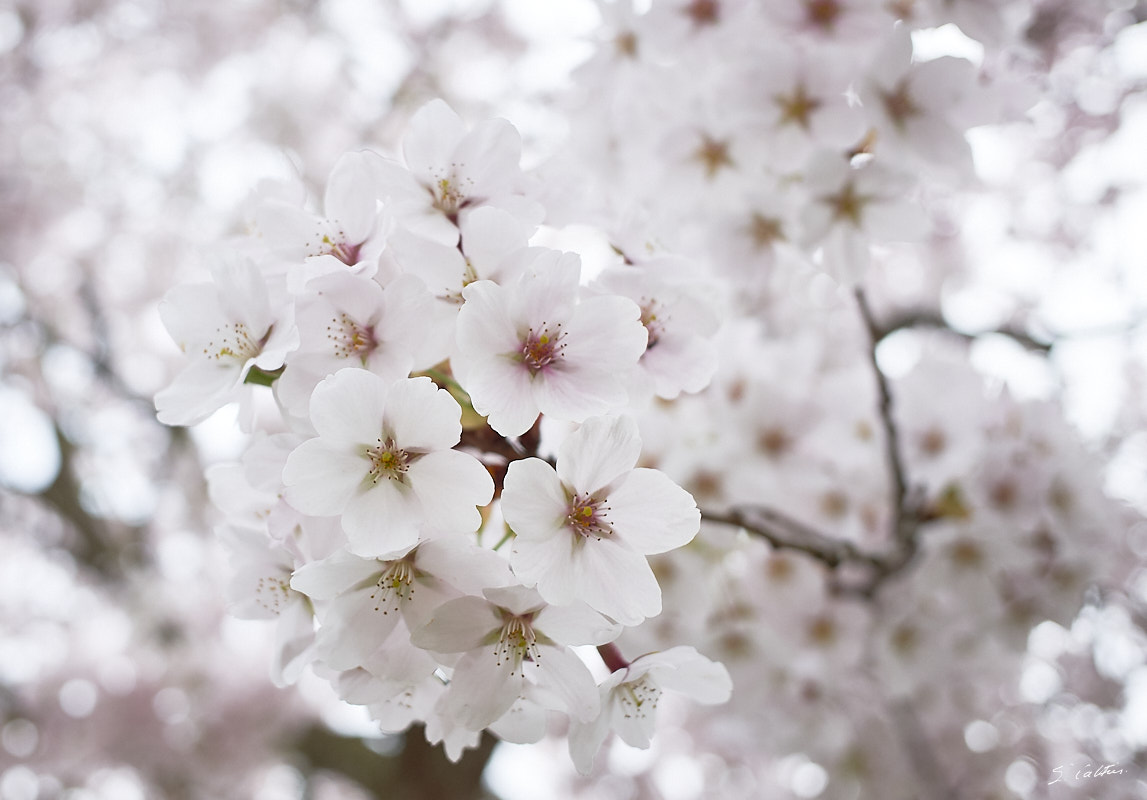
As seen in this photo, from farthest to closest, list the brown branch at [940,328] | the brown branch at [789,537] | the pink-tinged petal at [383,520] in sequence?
the brown branch at [940,328], the brown branch at [789,537], the pink-tinged petal at [383,520]

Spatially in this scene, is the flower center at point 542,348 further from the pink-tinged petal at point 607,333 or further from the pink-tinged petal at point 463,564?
the pink-tinged petal at point 463,564

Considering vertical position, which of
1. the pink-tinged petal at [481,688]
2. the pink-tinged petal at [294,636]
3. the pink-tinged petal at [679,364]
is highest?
the pink-tinged petal at [679,364]

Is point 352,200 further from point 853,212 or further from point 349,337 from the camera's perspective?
point 853,212

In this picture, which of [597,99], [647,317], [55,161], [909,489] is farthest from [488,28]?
[647,317]

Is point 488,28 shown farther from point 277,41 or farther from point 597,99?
point 597,99
